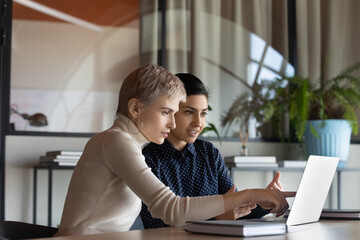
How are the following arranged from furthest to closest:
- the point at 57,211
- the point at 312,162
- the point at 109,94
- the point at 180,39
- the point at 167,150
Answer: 1. the point at 180,39
2. the point at 109,94
3. the point at 57,211
4. the point at 167,150
5. the point at 312,162

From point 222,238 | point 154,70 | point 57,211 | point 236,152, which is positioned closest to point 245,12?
point 236,152

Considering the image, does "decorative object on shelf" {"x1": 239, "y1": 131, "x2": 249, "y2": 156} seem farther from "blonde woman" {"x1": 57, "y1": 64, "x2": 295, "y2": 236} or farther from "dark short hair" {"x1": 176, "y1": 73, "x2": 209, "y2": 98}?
"blonde woman" {"x1": 57, "y1": 64, "x2": 295, "y2": 236}

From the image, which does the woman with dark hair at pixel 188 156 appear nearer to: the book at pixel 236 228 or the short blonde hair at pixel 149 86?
the short blonde hair at pixel 149 86

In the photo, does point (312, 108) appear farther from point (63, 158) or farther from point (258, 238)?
point (258, 238)

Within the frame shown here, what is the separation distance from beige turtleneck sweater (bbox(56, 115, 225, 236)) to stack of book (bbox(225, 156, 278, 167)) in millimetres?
2215

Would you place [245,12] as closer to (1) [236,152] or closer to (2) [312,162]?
(1) [236,152]

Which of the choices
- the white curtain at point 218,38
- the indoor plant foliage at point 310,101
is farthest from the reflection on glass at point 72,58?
the indoor plant foliage at point 310,101

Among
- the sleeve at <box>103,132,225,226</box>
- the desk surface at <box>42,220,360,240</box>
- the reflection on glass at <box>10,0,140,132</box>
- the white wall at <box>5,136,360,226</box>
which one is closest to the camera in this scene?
the desk surface at <box>42,220,360,240</box>

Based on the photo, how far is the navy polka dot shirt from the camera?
2.32m

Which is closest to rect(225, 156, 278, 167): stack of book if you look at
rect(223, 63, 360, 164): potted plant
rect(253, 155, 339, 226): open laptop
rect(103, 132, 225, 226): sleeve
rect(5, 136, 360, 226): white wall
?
rect(223, 63, 360, 164): potted plant

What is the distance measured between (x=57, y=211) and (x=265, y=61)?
79.2 inches

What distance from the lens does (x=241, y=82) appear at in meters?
4.63

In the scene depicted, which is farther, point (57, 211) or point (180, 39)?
point (180, 39)

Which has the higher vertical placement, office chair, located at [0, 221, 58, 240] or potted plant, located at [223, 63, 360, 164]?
potted plant, located at [223, 63, 360, 164]
